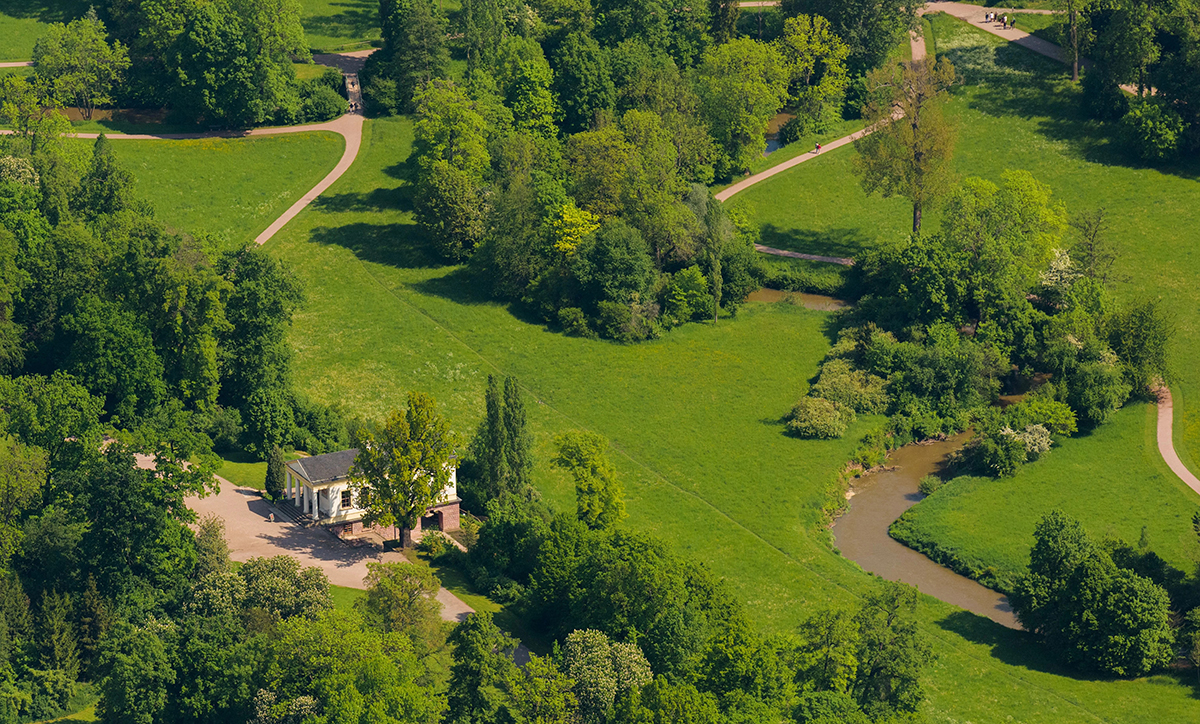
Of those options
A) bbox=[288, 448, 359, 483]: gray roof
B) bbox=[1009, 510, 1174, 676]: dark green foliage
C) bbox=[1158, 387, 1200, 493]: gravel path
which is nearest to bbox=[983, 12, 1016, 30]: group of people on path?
bbox=[1158, 387, 1200, 493]: gravel path

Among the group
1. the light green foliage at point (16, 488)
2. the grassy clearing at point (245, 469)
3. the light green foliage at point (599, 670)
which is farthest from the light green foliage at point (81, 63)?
the light green foliage at point (599, 670)

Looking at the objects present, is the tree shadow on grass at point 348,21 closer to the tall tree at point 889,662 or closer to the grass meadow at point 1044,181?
the grass meadow at point 1044,181

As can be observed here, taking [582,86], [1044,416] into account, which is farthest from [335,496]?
[582,86]

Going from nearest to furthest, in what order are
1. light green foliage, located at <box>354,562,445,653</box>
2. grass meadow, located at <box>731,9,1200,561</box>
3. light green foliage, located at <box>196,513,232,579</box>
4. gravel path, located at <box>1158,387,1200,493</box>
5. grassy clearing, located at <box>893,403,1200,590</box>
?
light green foliage, located at <box>354,562,445,653</box>
light green foliage, located at <box>196,513,232,579</box>
grassy clearing, located at <box>893,403,1200,590</box>
gravel path, located at <box>1158,387,1200,493</box>
grass meadow, located at <box>731,9,1200,561</box>

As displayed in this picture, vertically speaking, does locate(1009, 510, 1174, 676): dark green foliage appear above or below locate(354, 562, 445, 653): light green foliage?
below

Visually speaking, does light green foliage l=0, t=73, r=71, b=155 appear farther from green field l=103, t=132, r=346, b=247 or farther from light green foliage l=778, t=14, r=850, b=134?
light green foliage l=778, t=14, r=850, b=134

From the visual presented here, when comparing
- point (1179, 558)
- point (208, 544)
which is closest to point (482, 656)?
point (208, 544)

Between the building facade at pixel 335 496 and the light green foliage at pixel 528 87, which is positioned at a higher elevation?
the light green foliage at pixel 528 87
